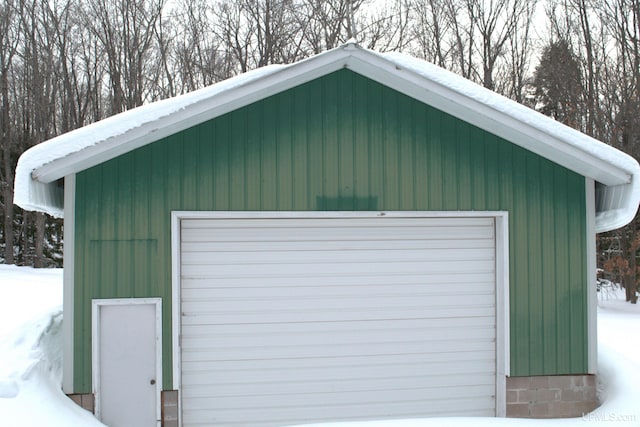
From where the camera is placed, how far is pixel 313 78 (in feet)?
19.4

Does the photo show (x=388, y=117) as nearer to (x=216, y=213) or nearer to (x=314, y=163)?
(x=314, y=163)

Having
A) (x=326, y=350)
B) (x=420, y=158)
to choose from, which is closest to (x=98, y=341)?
(x=326, y=350)

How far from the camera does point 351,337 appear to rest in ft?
20.2

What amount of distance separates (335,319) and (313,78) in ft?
9.05

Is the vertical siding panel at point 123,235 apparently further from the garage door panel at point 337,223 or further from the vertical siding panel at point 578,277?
the vertical siding panel at point 578,277

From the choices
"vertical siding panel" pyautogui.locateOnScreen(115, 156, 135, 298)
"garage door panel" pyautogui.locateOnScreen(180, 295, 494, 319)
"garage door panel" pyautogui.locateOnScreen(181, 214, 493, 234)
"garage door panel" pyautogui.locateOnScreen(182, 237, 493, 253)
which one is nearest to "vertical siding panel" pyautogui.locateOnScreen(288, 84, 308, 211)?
"garage door panel" pyautogui.locateOnScreen(181, 214, 493, 234)

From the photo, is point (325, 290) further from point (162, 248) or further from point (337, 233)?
point (162, 248)

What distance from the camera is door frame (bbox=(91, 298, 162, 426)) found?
18.1 feet

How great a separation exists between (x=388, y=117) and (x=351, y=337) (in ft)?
8.43

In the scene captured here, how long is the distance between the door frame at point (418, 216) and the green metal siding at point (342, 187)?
2.7 inches

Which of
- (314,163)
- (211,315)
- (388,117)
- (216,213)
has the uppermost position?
(388,117)

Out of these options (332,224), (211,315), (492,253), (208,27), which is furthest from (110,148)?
(208,27)

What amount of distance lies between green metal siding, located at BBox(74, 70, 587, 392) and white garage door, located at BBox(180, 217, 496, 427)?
0.32 metres

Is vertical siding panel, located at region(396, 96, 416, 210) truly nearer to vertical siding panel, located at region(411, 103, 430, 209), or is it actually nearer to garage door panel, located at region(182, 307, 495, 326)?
vertical siding panel, located at region(411, 103, 430, 209)
